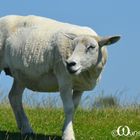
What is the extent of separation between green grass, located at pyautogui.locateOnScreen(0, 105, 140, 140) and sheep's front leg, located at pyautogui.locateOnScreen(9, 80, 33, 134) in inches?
8.0

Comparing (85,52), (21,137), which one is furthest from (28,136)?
(85,52)

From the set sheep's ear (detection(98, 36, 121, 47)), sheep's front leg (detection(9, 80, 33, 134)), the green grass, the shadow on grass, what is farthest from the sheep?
the green grass

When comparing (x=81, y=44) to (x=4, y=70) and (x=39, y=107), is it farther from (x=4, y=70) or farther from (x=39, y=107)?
(x=39, y=107)

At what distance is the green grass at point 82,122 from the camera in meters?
11.5

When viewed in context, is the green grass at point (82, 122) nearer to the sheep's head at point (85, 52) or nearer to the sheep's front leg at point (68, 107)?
the sheep's front leg at point (68, 107)

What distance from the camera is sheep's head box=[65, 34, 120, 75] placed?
9.40 metres

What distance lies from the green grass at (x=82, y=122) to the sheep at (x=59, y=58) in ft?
3.48

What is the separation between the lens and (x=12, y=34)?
11.4 metres

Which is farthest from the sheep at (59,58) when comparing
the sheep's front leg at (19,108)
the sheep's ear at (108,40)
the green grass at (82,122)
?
the green grass at (82,122)

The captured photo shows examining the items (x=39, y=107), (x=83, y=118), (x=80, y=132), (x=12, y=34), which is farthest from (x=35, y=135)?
(x=39, y=107)

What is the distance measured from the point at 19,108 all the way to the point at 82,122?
213 cm

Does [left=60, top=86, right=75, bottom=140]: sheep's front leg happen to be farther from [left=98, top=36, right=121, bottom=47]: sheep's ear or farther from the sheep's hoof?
[left=98, top=36, right=121, bottom=47]: sheep's ear

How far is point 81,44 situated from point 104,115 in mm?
4964

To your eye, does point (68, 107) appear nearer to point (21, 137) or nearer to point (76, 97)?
point (76, 97)
